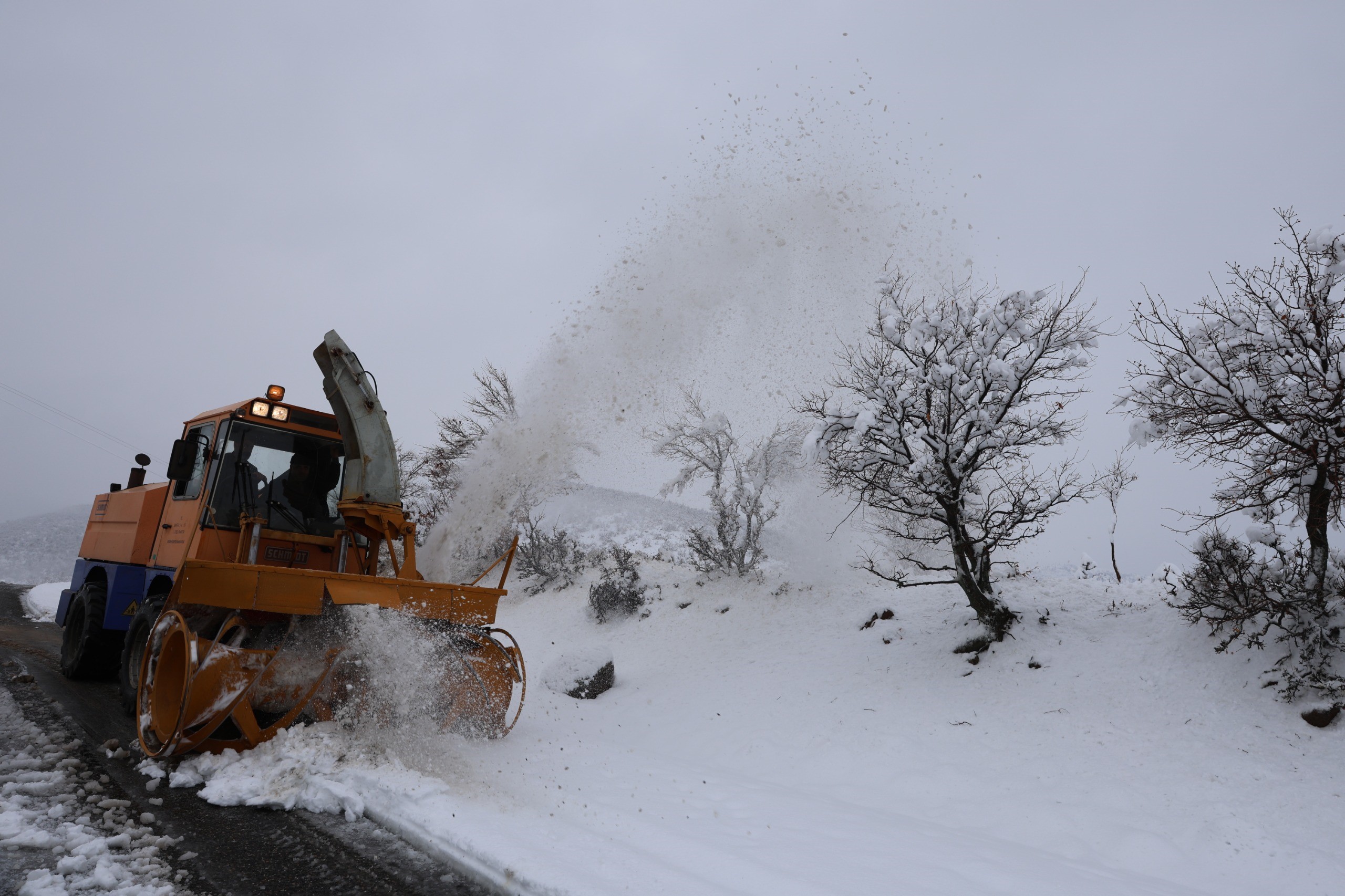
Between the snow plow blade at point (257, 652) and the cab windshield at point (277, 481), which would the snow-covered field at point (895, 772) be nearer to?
the snow plow blade at point (257, 652)

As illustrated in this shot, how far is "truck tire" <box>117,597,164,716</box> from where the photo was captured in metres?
6.43

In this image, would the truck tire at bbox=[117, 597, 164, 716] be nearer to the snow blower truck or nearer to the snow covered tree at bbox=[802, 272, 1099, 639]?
the snow blower truck

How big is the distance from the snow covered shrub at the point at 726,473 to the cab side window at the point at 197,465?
1012 cm

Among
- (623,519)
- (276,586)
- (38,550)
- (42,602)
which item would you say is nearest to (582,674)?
(276,586)

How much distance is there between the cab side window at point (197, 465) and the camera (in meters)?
6.50

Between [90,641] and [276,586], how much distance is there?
5.00m

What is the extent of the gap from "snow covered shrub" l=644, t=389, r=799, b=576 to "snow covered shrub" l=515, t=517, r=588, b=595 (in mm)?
4650

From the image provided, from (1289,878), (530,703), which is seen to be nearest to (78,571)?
(530,703)

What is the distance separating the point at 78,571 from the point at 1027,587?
1405cm

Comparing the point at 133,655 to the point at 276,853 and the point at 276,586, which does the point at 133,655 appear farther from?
the point at 276,853

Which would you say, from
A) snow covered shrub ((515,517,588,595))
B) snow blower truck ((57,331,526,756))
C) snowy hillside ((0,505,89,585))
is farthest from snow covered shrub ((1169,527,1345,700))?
snowy hillside ((0,505,89,585))

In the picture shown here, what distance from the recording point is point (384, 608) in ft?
17.6

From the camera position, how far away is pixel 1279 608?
7363 mm

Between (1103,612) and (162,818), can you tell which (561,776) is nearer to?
(162,818)
